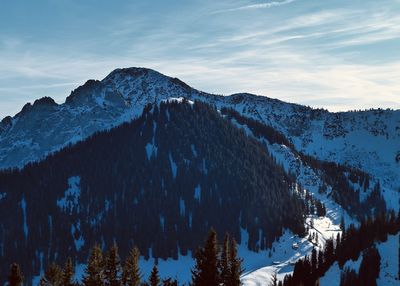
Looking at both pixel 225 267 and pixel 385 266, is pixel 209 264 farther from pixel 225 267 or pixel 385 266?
pixel 385 266

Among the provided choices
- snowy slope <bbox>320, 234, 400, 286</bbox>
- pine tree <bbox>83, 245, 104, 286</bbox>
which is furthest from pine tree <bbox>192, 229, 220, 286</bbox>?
snowy slope <bbox>320, 234, 400, 286</bbox>

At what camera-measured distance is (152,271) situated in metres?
66.2

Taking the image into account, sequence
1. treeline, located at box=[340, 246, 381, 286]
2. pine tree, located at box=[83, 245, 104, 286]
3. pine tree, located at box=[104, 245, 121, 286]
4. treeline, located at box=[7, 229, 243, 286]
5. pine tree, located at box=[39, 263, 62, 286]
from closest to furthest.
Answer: treeline, located at box=[7, 229, 243, 286]
pine tree, located at box=[83, 245, 104, 286]
pine tree, located at box=[104, 245, 121, 286]
pine tree, located at box=[39, 263, 62, 286]
treeline, located at box=[340, 246, 381, 286]

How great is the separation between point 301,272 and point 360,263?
20547 mm

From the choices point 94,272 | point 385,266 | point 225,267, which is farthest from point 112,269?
point 385,266

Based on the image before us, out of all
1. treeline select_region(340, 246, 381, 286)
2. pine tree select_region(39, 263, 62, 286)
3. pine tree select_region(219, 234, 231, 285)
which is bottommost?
treeline select_region(340, 246, 381, 286)

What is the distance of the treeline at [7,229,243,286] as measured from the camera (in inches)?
1955

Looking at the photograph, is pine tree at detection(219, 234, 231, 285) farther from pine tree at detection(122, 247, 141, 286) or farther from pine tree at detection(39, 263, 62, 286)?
pine tree at detection(39, 263, 62, 286)

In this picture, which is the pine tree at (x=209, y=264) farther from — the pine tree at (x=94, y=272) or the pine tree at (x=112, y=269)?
the pine tree at (x=94, y=272)

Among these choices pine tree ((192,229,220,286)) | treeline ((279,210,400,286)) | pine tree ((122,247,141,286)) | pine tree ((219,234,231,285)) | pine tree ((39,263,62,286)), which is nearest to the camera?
pine tree ((192,229,220,286))

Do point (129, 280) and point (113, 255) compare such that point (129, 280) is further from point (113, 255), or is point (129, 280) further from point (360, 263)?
point (360, 263)

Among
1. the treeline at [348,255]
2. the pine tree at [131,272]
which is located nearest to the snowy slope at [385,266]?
the treeline at [348,255]

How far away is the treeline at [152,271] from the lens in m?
49.7

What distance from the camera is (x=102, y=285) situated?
65438 millimetres
